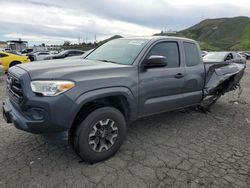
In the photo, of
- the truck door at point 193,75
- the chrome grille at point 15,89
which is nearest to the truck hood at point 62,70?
the chrome grille at point 15,89

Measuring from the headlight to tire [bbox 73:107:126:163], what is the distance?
0.53 m

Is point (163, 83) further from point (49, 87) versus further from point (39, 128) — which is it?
point (39, 128)

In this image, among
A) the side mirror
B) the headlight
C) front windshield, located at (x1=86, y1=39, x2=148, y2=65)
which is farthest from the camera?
front windshield, located at (x1=86, y1=39, x2=148, y2=65)

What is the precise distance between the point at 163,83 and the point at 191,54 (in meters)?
1.26

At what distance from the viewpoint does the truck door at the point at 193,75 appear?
4.70m

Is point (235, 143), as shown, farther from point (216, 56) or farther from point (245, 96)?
point (216, 56)

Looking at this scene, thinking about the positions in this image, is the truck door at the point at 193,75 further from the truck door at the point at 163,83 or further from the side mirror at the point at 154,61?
the side mirror at the point at 154,61

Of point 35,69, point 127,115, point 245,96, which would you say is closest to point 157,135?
point 127,115

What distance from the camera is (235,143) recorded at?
4293 millimetres

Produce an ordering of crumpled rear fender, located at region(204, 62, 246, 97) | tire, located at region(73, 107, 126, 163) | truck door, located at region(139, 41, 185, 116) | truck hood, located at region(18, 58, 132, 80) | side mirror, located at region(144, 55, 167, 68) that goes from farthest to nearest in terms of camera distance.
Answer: crumpled rear fender, located at region(204, 62, 246, 97) < truck door, located at region(139, 41, 185, 116) < side mirror, located at region(144, 55, 167, 68) < tire, located at region(73, 107, 126, 163) < truck hood, located at region(18, 58, 132, 80)

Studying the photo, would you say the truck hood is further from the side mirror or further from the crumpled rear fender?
the crumpled rear fender

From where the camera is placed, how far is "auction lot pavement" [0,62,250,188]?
3.04 m

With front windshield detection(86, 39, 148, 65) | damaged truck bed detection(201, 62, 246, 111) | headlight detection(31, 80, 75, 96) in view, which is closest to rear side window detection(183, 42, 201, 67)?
damaged truck bed detection(201, 62, 246, 111)

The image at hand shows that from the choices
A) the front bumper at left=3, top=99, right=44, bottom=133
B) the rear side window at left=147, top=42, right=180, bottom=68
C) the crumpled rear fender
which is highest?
the rear side window at left=147, top=42, right=180, bottom=68
